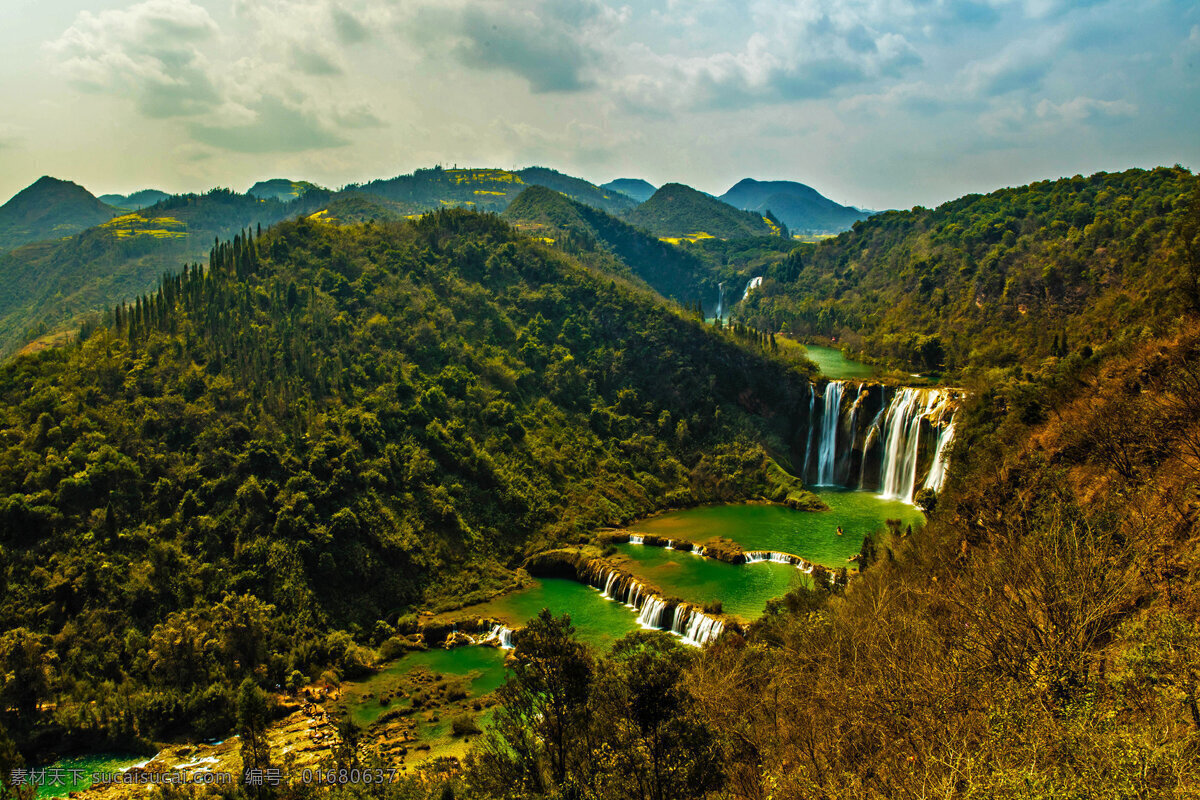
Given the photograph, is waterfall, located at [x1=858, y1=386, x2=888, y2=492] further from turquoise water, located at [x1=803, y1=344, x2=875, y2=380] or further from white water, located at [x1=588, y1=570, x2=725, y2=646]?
white water, located at [x1=588, y1=570, x2=725, y2=646]

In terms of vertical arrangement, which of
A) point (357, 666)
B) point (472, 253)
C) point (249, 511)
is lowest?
point (357, 666)

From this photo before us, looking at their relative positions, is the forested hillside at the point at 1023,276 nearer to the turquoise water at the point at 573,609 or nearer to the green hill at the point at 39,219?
the turquoise water at the point at 573,609

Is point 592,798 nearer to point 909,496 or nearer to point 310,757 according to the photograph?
point 310,757

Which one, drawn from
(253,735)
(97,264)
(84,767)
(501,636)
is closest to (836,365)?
(501,636)

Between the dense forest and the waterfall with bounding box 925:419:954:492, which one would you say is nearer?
the dense forest

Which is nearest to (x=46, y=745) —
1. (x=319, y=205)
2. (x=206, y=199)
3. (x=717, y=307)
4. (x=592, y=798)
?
(x=592, y=798)

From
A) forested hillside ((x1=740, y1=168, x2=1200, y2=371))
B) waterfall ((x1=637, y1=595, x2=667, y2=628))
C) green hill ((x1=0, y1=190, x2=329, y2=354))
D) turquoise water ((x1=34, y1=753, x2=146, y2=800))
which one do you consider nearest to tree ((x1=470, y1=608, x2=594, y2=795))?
turquoise water ((x1=34, y1=753, x2=146, y2=800))
